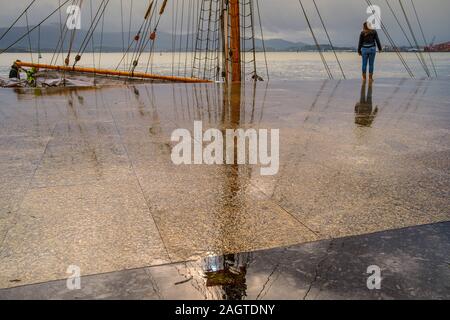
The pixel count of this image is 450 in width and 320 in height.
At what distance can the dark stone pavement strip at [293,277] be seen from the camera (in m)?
1.90

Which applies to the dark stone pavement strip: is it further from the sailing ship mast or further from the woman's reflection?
the sailing ship mast

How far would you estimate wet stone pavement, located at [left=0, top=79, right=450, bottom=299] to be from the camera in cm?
202

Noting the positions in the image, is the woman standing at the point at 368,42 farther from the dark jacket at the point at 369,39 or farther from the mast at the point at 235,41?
the mast at the point at 235,41

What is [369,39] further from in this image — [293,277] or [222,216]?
[293,277]

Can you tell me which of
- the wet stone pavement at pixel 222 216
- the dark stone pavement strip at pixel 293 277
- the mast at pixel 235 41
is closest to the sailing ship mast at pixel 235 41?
the mast at pixel 235 41

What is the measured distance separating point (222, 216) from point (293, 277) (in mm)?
907

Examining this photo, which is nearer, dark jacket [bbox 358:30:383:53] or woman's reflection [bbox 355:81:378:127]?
woman's reflection [bbox 355:81:378:127]

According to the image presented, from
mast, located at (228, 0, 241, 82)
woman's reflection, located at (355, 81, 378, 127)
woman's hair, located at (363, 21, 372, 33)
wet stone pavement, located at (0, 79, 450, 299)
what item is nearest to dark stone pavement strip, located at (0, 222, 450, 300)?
wet stone pavement, located at (0, 79, 450, 299)

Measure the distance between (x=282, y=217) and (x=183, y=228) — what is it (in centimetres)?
72

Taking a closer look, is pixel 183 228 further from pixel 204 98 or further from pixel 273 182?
pixel 204 98

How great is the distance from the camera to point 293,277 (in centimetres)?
204

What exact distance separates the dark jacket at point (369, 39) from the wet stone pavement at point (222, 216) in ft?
25.7

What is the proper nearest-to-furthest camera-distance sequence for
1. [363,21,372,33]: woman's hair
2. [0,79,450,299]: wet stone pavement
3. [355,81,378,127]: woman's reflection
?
[0,79,450,299]: wet stone pavement, [355,81,378,127]: woman's reflection, [363,21,372,33]: woman's hair
